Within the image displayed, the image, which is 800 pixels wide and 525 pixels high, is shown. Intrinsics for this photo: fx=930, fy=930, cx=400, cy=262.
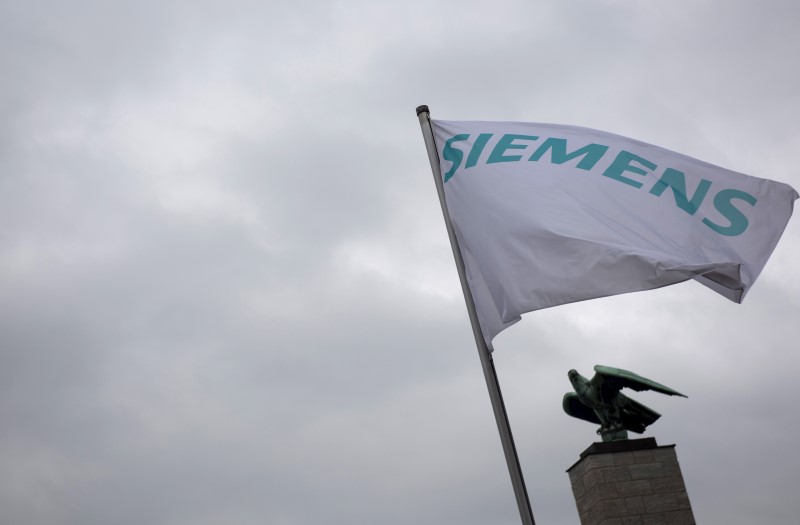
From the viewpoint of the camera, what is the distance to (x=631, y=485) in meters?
16.8

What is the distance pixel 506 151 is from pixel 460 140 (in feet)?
1.88

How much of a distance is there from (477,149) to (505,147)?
32cm

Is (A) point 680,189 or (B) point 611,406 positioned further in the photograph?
(B) point 611,406

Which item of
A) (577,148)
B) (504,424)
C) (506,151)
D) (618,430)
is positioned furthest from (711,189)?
(618,430)

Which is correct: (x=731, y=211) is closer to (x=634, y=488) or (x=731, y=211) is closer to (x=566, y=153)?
(x=566, y=153)

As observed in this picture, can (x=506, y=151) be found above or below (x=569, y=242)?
above

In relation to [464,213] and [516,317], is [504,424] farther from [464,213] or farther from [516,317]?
[464,213]

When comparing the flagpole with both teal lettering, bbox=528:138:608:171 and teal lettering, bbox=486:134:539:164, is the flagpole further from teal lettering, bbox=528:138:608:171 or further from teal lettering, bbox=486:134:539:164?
teal lettering, bbox=528:138:608:171

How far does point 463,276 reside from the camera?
9609 mm

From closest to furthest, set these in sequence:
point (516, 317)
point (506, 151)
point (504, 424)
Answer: point (504, 424) < point (516, 317) < point (506, 151)

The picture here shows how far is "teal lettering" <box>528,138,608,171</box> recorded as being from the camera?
10633 mm

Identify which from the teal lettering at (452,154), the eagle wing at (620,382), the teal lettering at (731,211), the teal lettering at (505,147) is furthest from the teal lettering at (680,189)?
the eagle wing at (620,382)

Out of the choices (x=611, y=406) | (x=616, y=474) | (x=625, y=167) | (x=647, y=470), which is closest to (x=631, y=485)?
(x=616, y=474)

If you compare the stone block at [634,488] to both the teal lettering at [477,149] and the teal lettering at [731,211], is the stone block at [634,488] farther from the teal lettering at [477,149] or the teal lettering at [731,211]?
the teal lettering at [477,149]
